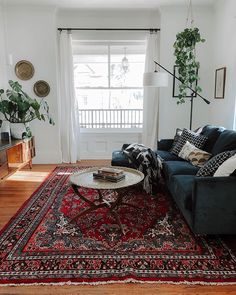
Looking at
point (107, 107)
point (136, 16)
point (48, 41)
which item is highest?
point (136, 16)

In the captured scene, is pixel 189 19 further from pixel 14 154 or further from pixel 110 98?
pixel 14 154

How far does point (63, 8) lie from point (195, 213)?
437 cm

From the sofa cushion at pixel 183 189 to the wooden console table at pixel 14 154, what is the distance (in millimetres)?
2380

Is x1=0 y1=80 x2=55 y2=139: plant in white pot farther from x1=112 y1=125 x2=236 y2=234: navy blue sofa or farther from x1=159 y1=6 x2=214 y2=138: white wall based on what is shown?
x1=112 y1=125 x2=236 y2=234: navy blue sofa

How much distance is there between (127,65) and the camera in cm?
519

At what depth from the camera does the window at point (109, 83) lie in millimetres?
5113

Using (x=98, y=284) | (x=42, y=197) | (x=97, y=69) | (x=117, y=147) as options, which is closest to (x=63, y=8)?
(x=97, y=69)

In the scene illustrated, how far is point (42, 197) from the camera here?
3.38 metres

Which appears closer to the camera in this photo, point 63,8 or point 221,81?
point 221,81

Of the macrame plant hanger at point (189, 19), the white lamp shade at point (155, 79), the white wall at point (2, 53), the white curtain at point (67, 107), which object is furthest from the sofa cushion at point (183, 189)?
the white wall at point (2, 53)

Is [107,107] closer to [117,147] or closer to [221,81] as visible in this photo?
[117,147]

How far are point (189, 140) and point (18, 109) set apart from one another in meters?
2.81

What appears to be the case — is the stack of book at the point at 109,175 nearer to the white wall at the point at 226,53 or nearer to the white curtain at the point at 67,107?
the white wall at the point at 226,53

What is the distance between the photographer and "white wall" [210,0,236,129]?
393cm
